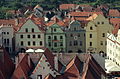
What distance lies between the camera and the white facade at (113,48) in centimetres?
5557

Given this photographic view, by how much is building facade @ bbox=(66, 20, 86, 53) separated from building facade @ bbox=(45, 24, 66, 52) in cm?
93

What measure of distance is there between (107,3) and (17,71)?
126 meters

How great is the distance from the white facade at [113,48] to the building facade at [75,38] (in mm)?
5185

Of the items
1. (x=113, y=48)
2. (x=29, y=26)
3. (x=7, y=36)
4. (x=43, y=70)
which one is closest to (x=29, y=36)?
(x=29, y=26)

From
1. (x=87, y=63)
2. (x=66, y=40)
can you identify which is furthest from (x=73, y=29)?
(x=87, y=63)

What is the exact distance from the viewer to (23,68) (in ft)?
94.8

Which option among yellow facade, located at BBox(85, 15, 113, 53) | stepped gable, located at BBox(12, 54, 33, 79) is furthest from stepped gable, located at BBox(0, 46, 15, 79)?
yellow facade, located at BBox(85, 15, 113, 53)

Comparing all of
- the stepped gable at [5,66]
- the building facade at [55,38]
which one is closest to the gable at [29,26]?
the building facade at [55,38]

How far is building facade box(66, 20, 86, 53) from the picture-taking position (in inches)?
2468

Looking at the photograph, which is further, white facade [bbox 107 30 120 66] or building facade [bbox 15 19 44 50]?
building facade [bbox 15 19 44 50]

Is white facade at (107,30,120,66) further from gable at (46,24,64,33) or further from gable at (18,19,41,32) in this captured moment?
gable at (18,19,41,32)

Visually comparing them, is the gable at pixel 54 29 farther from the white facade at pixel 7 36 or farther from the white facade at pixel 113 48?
the white facade at pixel 113 48

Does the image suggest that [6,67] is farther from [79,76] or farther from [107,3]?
[107,3]

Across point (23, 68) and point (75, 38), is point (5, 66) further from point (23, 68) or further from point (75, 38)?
point (75, 38)
